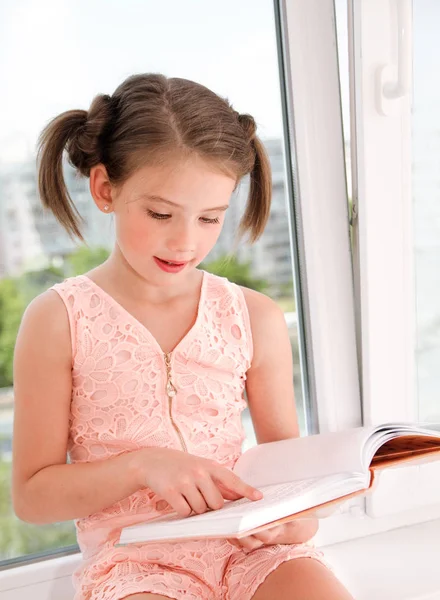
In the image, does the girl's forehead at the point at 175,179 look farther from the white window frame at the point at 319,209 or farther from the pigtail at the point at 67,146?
the white window frame at the point at 319,209

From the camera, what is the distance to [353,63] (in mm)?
1153

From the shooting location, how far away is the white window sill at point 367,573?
1117 mm

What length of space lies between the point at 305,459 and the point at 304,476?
0.05m

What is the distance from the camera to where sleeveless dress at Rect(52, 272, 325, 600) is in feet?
3.02

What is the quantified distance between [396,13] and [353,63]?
0.33 feet

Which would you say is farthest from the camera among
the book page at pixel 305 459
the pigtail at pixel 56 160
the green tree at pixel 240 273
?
the green tree at pixel 240 273

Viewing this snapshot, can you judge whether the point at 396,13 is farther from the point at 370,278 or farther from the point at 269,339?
the point at 269,339

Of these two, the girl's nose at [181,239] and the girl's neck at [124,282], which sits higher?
the girl's nose at [181,239]

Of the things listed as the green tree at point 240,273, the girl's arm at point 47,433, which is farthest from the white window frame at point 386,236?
the girl's arm at point 47,433

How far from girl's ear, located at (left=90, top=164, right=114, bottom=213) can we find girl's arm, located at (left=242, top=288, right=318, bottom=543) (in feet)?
0.86

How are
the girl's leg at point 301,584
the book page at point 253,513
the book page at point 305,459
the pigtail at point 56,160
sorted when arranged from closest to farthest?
1. the book page at point 253,513
2. the book page at point 305,459
3. the girl's leg at point 301,584
4. the pigtail at point 56,160

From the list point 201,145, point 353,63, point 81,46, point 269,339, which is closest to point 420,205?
point 353,63

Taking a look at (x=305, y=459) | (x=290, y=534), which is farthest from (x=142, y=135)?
(x=290, y=534)

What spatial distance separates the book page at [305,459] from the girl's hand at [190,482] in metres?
0.04
